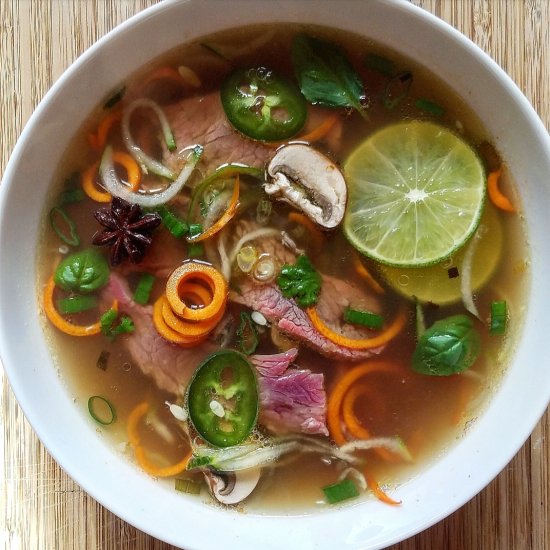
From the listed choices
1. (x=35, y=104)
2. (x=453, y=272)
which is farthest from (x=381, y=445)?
(x=35, y=104)

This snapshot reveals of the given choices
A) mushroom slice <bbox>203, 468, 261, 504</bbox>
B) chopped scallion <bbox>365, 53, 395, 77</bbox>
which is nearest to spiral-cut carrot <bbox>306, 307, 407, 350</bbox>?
mushroom slice <bbox>203, 468, 261, 504</bbox>

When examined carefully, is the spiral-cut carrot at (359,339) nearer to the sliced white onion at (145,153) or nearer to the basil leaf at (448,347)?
the basil leaf at (448,347)

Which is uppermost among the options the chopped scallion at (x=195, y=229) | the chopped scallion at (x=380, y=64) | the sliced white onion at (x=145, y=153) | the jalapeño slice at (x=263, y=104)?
the chopped scallion at (x=380, y=64)

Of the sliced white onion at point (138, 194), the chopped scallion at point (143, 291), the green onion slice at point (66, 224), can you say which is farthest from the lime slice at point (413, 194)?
the green onion slice at point (66, 224)

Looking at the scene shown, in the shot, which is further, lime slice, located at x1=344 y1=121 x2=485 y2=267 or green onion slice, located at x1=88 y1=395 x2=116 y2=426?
green onion slice, located at x1=88 y1=395 x2=116 y2=426

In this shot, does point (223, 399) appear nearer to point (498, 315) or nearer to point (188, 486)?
point (188, 486)

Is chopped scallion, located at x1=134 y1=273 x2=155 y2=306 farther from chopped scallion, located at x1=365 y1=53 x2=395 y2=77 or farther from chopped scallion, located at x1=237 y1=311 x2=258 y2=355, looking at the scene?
chopped scallion, located at x1=365 y1=53 x2=395 y2=77
